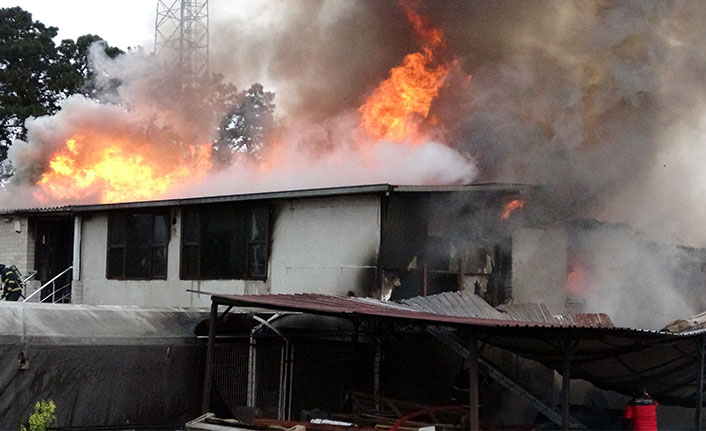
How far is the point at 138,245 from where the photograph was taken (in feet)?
60.6

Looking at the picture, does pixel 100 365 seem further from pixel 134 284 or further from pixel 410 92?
pixel 410 92

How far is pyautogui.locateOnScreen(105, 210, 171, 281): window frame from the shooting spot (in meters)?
18.0

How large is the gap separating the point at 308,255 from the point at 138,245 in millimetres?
4855

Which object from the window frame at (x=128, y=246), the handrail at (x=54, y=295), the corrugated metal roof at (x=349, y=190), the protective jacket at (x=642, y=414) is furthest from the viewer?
the handrail at (x=54, y=295)

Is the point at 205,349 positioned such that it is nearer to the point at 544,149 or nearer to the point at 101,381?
the point at 101,381

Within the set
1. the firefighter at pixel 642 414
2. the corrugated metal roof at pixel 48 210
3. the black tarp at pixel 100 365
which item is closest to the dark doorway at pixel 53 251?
the corrugated metal roof at pixel 48 210

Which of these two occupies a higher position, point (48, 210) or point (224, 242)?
point (48, 210)

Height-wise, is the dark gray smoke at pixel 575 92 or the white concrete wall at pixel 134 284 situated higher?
the dark gray smoke at pixel 575 92

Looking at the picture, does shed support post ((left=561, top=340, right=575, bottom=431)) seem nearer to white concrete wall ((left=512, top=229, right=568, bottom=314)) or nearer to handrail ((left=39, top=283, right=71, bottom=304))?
white concrete wall ((left=512, top=229, right=568, bottom=314))

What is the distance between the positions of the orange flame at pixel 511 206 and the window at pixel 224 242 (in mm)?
4457

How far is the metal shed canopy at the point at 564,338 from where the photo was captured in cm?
1056

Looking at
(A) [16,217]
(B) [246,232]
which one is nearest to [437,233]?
(B) [246,232]

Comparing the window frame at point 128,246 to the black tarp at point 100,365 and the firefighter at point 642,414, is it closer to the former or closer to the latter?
the black tarp at point 100,365

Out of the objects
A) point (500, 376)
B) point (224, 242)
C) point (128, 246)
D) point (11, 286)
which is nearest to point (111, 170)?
point (128, 246)
